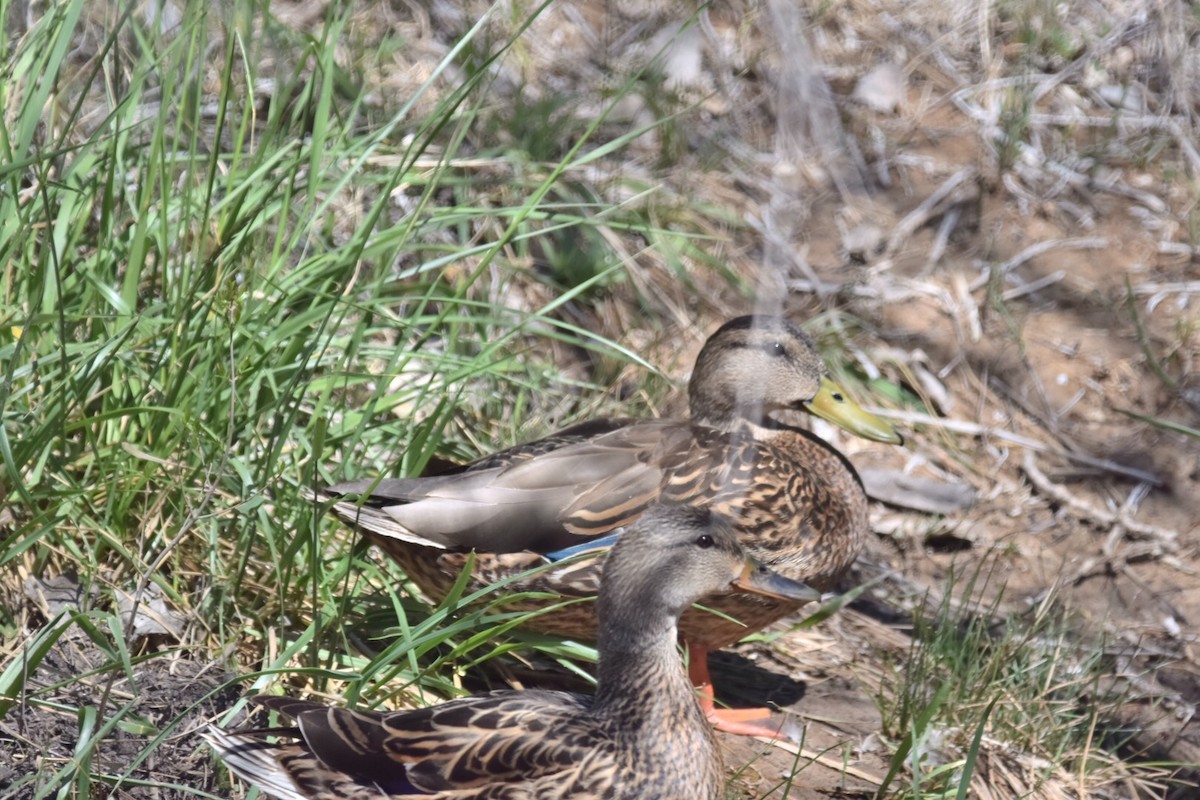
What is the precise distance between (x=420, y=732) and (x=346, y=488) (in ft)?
2.34

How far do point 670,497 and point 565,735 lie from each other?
103cm

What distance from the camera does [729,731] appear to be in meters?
3.79

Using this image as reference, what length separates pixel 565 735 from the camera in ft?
9.64

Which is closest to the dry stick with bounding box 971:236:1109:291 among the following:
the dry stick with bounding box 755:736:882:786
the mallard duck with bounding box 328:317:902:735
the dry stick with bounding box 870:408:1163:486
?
the dry stick with bounding box 870:408:1163:486

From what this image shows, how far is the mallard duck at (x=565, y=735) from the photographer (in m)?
2.87

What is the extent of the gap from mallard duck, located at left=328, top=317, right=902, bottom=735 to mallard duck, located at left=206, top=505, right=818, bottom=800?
42 cm

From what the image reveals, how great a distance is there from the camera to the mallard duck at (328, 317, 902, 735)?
3.59 metres

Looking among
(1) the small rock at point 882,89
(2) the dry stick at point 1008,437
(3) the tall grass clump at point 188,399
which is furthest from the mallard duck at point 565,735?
(1) the small rock at point 882,89

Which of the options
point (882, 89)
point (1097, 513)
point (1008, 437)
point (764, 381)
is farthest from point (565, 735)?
point (882, 89)

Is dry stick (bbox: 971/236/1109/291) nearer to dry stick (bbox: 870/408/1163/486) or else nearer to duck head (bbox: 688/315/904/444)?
dry stick (bbox: 870/408/1163/486)

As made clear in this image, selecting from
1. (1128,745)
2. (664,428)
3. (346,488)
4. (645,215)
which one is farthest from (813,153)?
(346,488)

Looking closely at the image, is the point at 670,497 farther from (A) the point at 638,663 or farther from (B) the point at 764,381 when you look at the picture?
(A) the point at 638,663

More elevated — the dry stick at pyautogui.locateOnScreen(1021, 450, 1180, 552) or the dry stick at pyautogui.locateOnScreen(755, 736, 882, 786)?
the dry stick at pyautogui.locateOnScreen(755, 736, 882, 786)

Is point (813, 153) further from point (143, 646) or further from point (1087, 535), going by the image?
point (143, 646)
